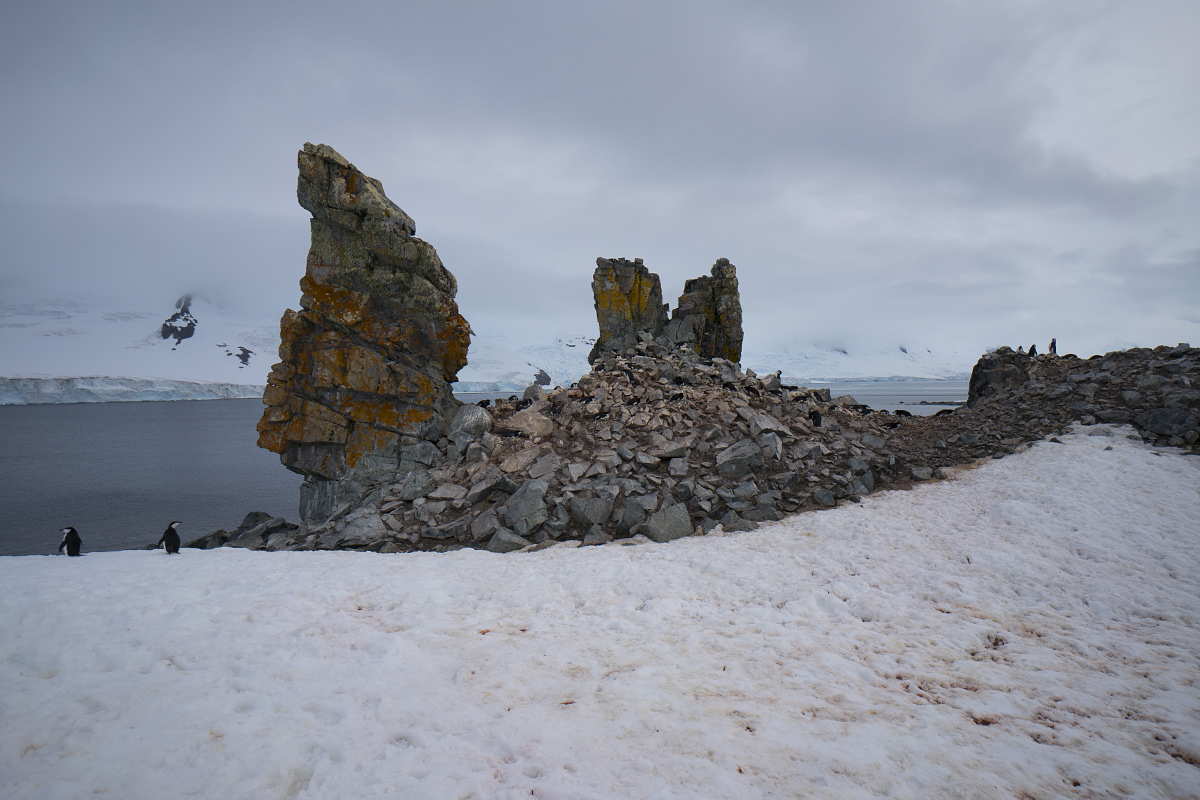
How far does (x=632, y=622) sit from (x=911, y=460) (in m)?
14.3

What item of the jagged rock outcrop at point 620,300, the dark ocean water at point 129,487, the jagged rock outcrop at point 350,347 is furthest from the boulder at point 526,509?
the dark ocean water at point 129,487

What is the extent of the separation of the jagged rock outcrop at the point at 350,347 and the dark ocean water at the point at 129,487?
530 inches

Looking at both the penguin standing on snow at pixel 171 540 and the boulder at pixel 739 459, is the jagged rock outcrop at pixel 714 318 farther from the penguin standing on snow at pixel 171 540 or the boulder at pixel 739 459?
the penguin standing on snow at pixel 171 540

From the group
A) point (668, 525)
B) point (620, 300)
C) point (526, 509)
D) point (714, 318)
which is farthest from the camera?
point (714, 318)

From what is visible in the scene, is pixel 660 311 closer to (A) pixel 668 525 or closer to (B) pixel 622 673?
(A) pixel 668 525

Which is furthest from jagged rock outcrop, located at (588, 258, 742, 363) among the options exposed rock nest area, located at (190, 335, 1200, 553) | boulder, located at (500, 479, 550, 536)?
boulder, located at (500, 479, 550, 536)

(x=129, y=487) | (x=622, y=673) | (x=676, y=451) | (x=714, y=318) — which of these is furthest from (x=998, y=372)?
(x=129, y=487)

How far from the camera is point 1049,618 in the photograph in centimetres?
745

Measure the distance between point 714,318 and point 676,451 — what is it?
2117cm

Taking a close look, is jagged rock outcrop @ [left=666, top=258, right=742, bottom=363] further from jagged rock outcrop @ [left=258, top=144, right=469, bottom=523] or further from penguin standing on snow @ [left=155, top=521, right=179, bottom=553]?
penguin standing on snow @ [left=155, top=521, right=179, bottom=553]

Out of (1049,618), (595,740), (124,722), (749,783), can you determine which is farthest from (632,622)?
(1049,618)

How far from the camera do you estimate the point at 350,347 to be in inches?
669

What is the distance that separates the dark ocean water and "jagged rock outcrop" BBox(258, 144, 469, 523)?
13.5 meters

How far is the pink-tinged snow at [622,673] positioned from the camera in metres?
4.21
